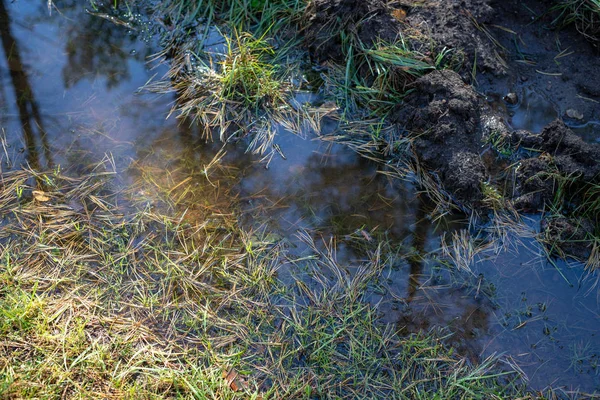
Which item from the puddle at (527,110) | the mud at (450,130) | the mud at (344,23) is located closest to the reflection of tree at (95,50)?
the mud at (344,23)

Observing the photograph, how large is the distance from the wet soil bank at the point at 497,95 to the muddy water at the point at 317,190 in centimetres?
16

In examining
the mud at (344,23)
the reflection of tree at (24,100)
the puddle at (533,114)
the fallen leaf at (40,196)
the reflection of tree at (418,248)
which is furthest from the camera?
the mud at (344,23)

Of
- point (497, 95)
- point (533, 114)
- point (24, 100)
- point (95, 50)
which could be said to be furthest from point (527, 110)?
point (24, 100)

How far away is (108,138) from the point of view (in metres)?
3.70

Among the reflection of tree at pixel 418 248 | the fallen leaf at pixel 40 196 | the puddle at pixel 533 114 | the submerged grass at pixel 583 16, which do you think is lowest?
the reflection of tree at pixel 418 248

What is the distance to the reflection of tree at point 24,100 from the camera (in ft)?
11.8

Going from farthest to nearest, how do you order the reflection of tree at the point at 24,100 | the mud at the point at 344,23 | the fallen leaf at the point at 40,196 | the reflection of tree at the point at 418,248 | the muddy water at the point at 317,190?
the mud at the point at 344,23
the reflection of tree at the point at 24,100
the fallen leaf at the point at 40,196
the reflection of tree at the point at 418,248
the muddy water at the point at 317,190

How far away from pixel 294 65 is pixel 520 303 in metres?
2.26

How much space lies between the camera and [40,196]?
11.0 feet

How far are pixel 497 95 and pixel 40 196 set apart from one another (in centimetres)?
305

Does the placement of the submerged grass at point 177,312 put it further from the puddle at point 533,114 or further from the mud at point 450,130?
the puddle at point 533,114

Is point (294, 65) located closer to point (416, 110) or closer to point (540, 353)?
point (416, 110)

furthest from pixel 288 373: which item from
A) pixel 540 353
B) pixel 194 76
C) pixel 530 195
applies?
pixel 194 76

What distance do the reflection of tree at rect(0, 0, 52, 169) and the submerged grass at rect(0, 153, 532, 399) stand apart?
9.1 inches
